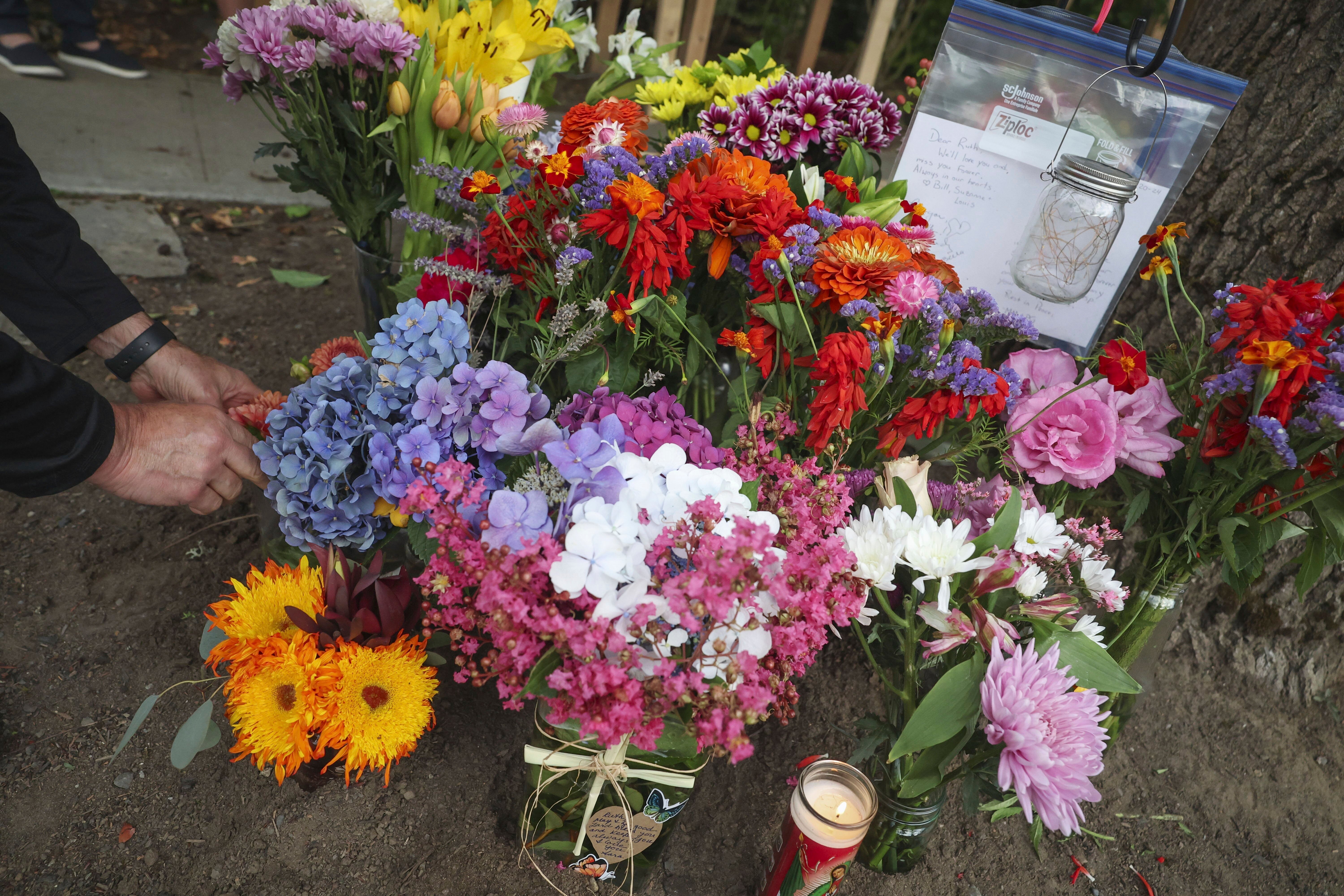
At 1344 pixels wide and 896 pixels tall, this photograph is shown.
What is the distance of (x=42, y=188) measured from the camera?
1.30 m

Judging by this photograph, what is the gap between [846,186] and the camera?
3.90 feet

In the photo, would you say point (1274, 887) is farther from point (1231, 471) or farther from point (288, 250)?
point (288, 250)

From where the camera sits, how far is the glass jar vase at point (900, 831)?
1110 millimetres

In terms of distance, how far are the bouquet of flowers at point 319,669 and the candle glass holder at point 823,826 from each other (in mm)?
489

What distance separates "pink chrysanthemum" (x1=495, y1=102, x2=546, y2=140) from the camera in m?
1.29

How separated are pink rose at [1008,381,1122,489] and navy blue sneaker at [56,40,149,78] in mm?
4681

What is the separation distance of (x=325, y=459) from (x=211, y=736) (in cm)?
41

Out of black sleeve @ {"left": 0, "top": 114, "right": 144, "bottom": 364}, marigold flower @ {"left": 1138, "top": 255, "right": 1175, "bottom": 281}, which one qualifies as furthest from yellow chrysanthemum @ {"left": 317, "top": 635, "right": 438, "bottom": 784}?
marigold flower @ {"left": 1138, "top": 255, "right": 1175, "bottom": 281}

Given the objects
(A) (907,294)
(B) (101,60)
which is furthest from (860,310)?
(B) (101,60)

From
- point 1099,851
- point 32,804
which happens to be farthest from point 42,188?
point 1099,851

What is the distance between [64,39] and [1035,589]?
4.99 m

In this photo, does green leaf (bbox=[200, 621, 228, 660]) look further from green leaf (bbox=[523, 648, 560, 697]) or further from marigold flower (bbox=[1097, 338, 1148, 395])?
marigold flower (bbox=[1097, 338, 1148, 395])

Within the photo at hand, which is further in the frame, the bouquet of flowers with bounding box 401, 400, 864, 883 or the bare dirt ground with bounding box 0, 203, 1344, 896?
the bare dirt ground with bounding box 0, 203, 1344, 896

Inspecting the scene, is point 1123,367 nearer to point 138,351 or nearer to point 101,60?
point 138,351
